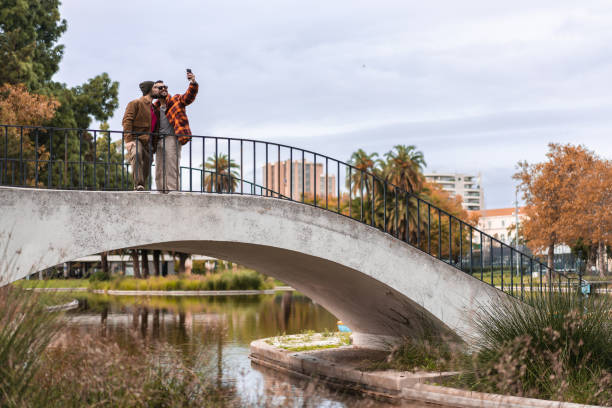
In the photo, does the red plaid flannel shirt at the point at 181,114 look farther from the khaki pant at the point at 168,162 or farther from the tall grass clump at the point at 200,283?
the tall grass clump at the point at 200,283

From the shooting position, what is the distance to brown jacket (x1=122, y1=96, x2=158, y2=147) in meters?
10.4

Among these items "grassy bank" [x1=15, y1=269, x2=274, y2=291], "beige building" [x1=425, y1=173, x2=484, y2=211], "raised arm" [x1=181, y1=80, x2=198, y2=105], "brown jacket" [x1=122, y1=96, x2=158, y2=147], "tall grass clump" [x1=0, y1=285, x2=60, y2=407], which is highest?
"beige building" [x1=425, y1=173, x2=484, y2=211]

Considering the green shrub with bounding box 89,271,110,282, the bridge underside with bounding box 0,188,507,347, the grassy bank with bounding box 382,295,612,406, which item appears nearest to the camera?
the grassy bank with bounding box 382,295,612,406

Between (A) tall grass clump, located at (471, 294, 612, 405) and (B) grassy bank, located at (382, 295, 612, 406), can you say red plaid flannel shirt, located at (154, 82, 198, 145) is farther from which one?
(A) tall grass clump, located at (471, 294, 612, 405)

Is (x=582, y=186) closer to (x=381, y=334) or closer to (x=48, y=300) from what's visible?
(x=381, y=334)

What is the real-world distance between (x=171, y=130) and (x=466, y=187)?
18104 centimetres

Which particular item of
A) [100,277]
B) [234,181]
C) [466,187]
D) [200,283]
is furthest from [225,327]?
[466,187]

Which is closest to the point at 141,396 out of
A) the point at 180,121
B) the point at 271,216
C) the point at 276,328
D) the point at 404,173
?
the point at 271,216

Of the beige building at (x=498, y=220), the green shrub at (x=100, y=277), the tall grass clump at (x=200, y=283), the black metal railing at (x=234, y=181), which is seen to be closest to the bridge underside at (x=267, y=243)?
the black metal railing at (x=234, y=181)

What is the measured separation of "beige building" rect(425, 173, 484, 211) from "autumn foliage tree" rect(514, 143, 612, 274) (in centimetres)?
13402

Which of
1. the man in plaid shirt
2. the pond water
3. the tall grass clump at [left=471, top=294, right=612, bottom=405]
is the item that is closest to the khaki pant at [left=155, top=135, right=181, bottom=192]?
the man in plaid shirt

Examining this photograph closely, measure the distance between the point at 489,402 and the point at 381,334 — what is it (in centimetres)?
568

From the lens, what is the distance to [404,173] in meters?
49.2

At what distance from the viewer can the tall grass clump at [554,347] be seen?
834 centimetres
